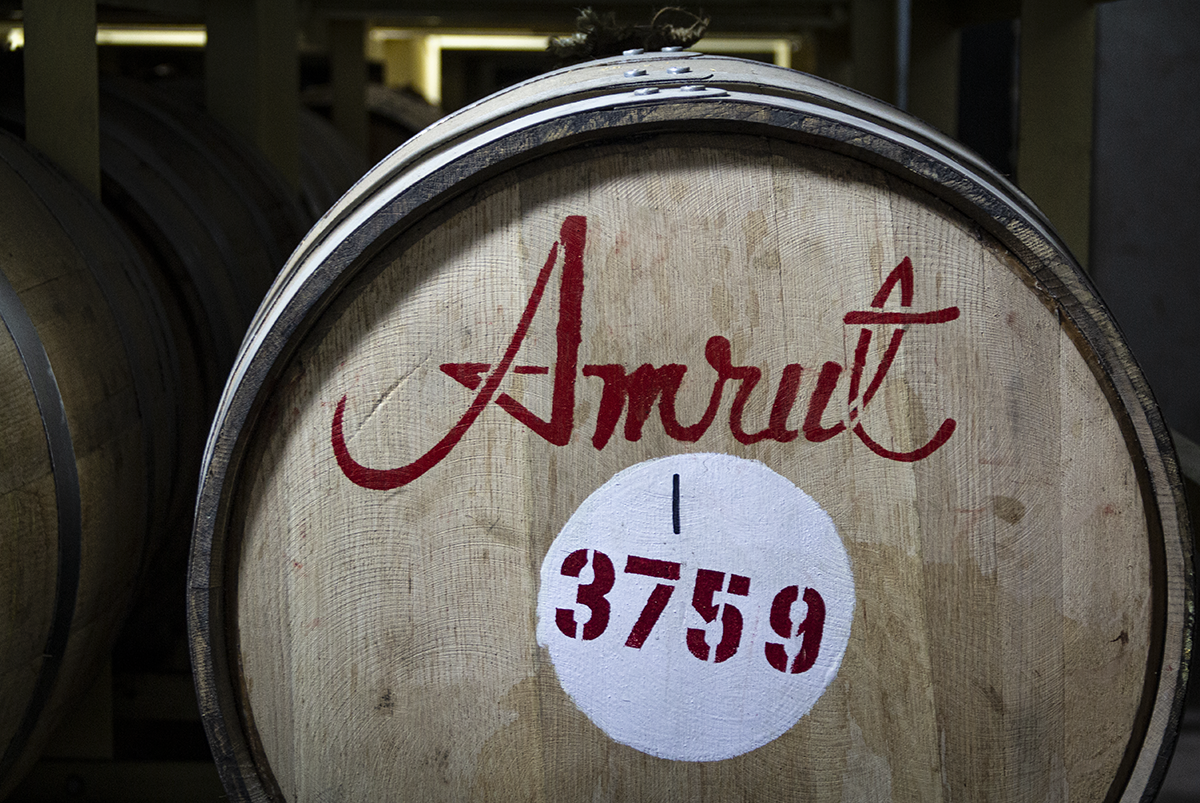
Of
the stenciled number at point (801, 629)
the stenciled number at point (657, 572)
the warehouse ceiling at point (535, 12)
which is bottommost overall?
the stenciled number at point (801, 629)

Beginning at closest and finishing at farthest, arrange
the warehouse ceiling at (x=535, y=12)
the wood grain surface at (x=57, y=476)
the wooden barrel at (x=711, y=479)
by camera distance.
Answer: the wooden barrel at (x=711, y=479)
the wood grain surface at (x=57, y=476)
the warehouse ceiling at (x=535, y=12)

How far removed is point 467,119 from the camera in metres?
1.28

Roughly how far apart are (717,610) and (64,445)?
35.0 inches

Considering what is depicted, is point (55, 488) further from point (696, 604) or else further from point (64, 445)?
point (696, 604)

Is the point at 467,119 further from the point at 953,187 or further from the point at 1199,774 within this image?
the point at 1199,774

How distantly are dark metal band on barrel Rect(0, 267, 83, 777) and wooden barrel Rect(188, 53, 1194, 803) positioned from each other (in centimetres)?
40

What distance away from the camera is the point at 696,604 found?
47.4 inches

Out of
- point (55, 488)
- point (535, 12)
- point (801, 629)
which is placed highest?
point (535, 12)

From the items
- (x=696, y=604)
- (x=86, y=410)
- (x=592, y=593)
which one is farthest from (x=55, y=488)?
(x=696, y=604)

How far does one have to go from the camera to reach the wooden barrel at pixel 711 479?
1.18 meters

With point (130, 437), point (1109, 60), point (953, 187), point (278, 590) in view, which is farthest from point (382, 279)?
point (1109, 60)

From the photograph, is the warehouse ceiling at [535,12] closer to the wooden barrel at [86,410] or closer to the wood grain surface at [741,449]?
the wooden barrel at [86,410]

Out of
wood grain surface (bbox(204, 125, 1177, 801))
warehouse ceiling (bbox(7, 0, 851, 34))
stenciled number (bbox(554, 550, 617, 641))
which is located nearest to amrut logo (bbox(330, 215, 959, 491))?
wood grain surface (bbox(204, 125, 1177, 801))

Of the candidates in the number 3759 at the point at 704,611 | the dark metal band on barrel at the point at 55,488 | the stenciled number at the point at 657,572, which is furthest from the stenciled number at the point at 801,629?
the dark metal band on barrel at the point at 55,488
